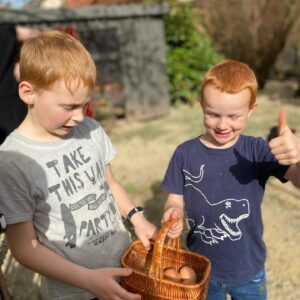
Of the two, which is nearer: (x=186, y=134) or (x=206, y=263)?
(x=206, y=263)

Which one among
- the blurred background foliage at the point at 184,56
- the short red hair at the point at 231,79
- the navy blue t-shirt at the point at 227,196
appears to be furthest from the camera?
the blurred background foliage at the point at 184,56

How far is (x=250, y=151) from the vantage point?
1.87 m

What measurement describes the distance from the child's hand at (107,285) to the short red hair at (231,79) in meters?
0.90

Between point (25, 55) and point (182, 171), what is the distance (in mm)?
915

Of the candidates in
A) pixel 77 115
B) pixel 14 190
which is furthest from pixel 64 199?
pixel 77 115

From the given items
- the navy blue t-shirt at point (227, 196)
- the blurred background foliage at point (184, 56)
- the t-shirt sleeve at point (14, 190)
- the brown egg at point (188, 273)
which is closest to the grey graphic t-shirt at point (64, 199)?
the t-shirt sleeve at point (14, 190)

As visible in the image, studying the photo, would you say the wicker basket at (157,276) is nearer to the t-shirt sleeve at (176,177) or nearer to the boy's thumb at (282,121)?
the t-shirt sleeve at (176,177)

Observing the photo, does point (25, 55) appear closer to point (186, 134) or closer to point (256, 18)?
point (186, 134)

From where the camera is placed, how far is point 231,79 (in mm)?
1763

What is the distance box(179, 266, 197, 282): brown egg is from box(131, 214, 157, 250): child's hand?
0.19 meters

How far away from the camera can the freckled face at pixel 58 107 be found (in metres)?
1.47

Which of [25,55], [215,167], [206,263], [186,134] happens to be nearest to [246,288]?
[206,263]

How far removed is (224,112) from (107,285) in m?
0.88

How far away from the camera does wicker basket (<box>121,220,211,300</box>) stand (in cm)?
155
